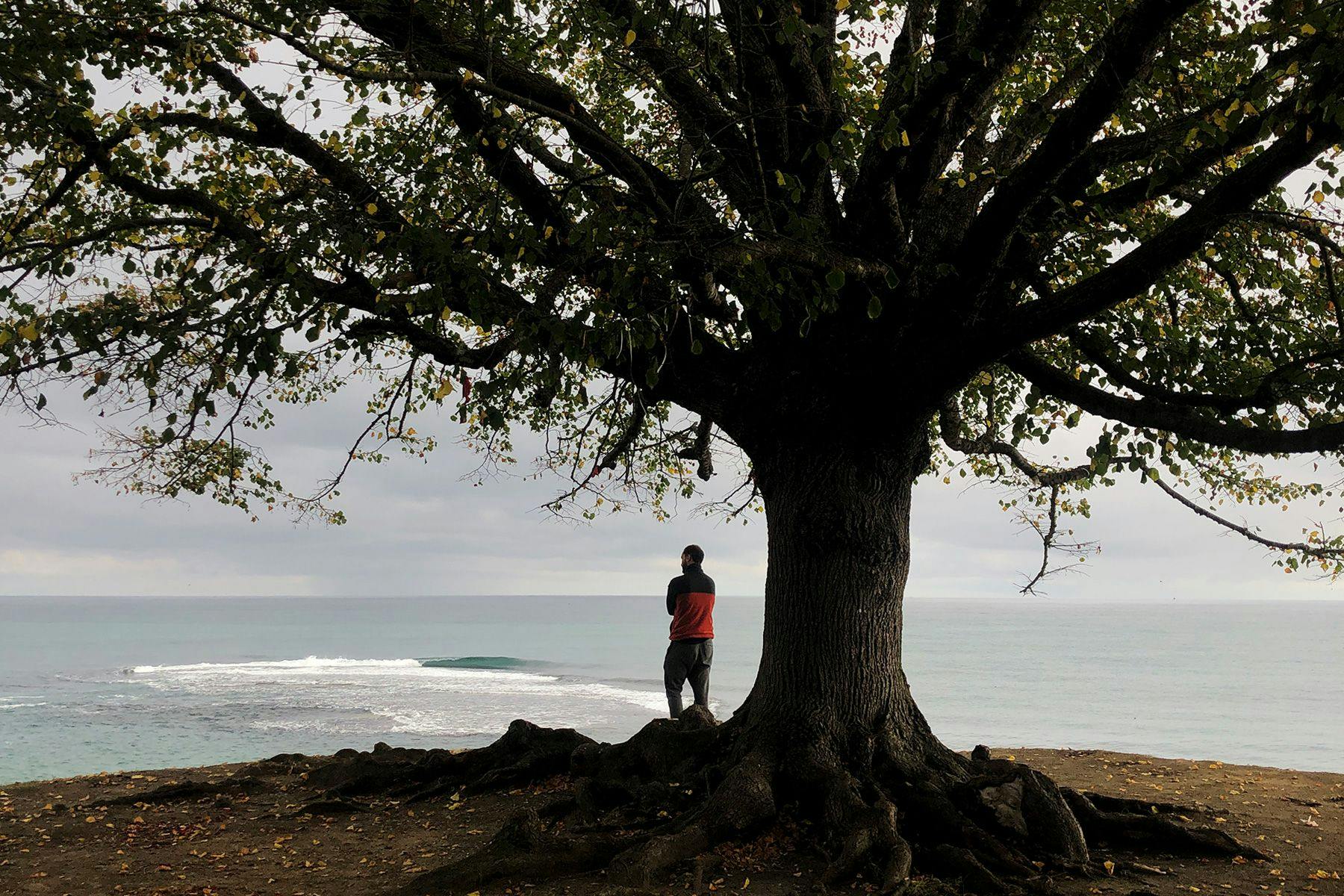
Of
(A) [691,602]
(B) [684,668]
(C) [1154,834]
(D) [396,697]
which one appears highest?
(A) [691,602]

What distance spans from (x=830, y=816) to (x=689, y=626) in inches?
185

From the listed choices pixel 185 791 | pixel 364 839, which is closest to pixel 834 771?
pixel 364 839

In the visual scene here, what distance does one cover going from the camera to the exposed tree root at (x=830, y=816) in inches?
261

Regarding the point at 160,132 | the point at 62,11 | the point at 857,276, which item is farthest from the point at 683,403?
the point at 62,11

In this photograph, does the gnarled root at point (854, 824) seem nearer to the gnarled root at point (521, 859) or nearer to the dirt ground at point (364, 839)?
the dirt ground at point (364, 839)

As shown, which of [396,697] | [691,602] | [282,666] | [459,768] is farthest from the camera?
[282,666]

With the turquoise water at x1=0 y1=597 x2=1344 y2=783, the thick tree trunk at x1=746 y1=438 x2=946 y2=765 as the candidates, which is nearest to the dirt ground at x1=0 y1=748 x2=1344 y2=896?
the thick tree trunk at x1=746 y1=438 x2=946 y2=765

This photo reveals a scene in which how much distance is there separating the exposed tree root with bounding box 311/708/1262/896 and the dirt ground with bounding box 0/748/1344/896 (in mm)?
160

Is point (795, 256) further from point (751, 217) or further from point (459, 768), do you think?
point (459, 768)

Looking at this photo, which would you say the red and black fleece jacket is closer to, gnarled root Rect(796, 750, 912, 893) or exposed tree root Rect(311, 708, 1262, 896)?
exposed tree root Rect(311, 708, 1262, 896)

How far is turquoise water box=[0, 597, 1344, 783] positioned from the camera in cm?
2675

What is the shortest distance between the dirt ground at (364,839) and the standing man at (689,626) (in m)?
2.73

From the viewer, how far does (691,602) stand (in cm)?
1168

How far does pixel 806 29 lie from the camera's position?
5.43 metres
